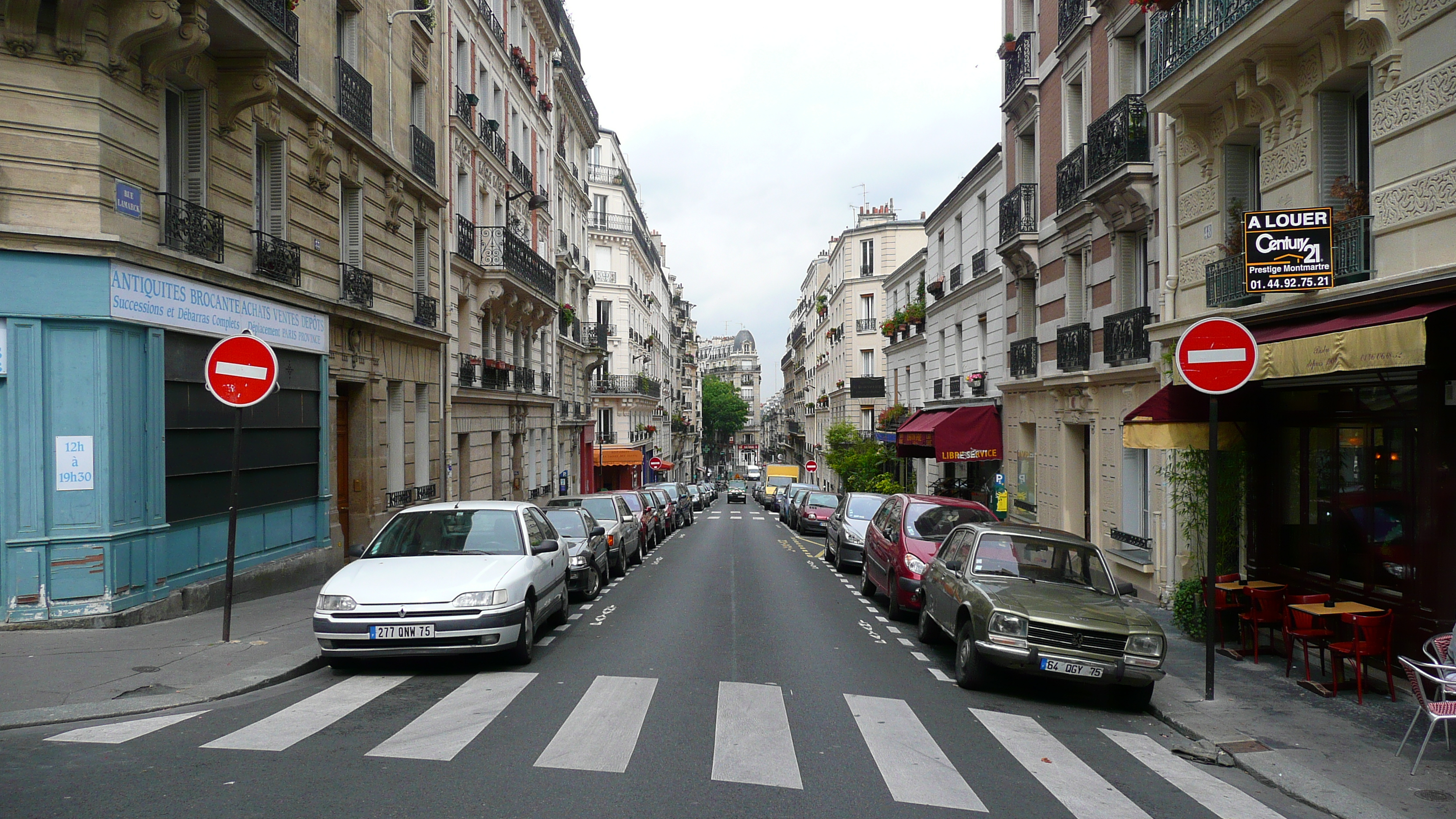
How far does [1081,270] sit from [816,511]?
47.0 ft

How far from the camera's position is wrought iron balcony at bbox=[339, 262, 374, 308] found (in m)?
→ 16.6

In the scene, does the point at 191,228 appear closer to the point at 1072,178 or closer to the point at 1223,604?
the point at 1223,604

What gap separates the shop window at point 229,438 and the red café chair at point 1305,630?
484 inches

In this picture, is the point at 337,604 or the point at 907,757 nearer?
the point at 907,757

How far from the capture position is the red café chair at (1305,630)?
8617 millimetres

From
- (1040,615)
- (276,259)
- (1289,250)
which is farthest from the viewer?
(276,259)

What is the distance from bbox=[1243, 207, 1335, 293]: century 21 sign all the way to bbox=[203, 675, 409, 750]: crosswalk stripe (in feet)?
31.0

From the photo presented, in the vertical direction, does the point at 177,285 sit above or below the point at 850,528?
above

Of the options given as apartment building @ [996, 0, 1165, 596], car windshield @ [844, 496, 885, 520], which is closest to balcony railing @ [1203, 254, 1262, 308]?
apartment building @ [996, 0, 1165, 596]

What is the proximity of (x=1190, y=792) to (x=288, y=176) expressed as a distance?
1456 cm

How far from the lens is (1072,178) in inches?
693

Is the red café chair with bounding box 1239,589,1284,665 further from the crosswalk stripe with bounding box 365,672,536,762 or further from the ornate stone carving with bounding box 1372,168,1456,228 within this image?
the crosswalk stripe with bounding box 365,672,536,762

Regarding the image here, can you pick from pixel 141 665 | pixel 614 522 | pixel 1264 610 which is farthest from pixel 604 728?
pixel 614 522

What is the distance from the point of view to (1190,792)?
19.8ft
